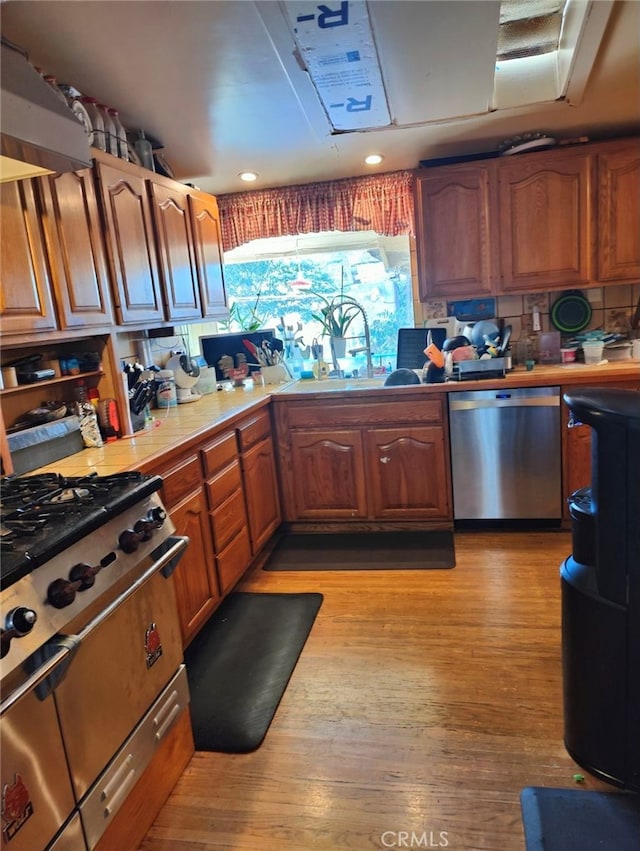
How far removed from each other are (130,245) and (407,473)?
1905 mm

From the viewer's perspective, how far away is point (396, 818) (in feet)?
5.06

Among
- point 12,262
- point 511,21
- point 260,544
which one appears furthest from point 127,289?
point 511,21

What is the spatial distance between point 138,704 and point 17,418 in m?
1.21

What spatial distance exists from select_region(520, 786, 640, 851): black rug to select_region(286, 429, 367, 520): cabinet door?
6.42ft

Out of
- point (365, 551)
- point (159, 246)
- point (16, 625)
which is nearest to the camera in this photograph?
point (16, 625)

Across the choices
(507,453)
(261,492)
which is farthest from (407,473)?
(261,492)

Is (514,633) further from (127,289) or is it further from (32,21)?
(32,21)

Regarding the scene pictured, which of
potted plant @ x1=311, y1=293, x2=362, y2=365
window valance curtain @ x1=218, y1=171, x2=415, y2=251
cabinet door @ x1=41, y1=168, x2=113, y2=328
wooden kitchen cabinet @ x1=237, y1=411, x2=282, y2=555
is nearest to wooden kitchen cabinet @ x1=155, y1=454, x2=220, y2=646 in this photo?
wooden kitchen cabinet @ x1=237, y1=411, x2=282, y2=555

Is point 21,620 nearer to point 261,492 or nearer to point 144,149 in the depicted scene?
point 261,492

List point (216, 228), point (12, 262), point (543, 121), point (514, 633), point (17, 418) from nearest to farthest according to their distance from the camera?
point (12, 262) → point (17, 418) → point (514, 633) → point (543, 121) → point (216, 228)

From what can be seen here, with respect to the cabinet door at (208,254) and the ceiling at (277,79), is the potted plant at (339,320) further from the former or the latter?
the ceiling at (277,79)

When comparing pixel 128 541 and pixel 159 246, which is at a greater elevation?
pixel 159 246

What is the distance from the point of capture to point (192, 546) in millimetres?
2314

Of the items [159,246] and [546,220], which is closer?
[159,246]
